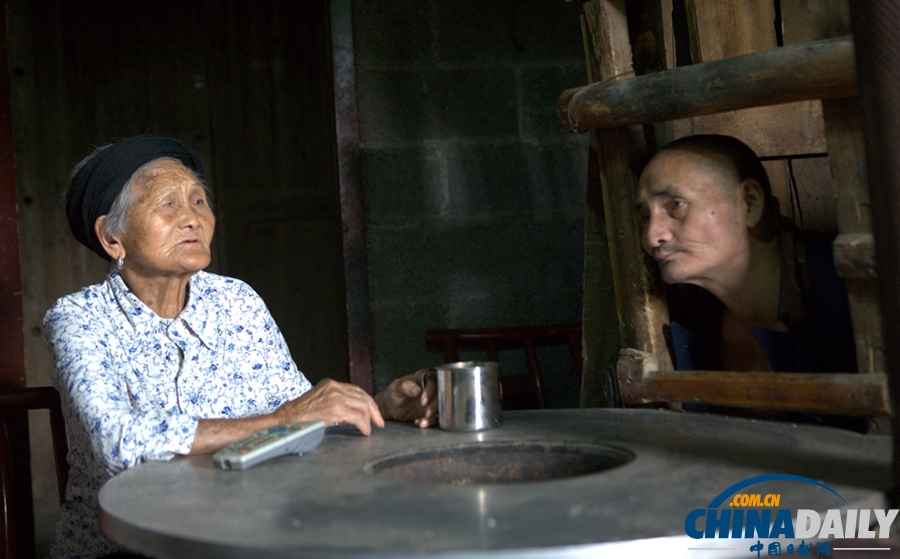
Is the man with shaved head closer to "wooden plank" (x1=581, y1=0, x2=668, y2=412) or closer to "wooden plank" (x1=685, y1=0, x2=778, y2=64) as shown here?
"wooden plank" (x1=581, y1=0, x2=668, y2=412)

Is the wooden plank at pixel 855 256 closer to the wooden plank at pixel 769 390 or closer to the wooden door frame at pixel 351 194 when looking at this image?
the wooden plank at pixel 769 390

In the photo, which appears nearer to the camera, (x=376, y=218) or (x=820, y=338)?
(x=820, y=338)

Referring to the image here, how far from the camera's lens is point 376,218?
3387 millimetres

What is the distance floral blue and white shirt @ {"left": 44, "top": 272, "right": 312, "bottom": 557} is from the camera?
5.15 ft

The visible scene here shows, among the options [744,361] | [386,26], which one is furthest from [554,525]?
[386,26]

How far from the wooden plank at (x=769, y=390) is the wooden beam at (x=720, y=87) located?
597 mm

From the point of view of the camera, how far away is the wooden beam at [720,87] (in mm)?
1655

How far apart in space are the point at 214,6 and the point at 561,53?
8.32 feet

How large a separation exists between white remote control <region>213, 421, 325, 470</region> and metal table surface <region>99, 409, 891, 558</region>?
19 mm

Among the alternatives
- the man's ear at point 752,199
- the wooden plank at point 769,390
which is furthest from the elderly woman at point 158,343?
the man's ear at point 752,199

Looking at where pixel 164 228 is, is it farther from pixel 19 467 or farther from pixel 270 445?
pixel 270 445

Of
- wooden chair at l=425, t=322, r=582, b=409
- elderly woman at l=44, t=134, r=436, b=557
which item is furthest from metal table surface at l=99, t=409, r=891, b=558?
wooden chair at l=425, t=322, r=582, b=409

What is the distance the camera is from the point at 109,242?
85.5 inches

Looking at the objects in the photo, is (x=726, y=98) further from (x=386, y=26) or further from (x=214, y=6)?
(x=214, y=6)
